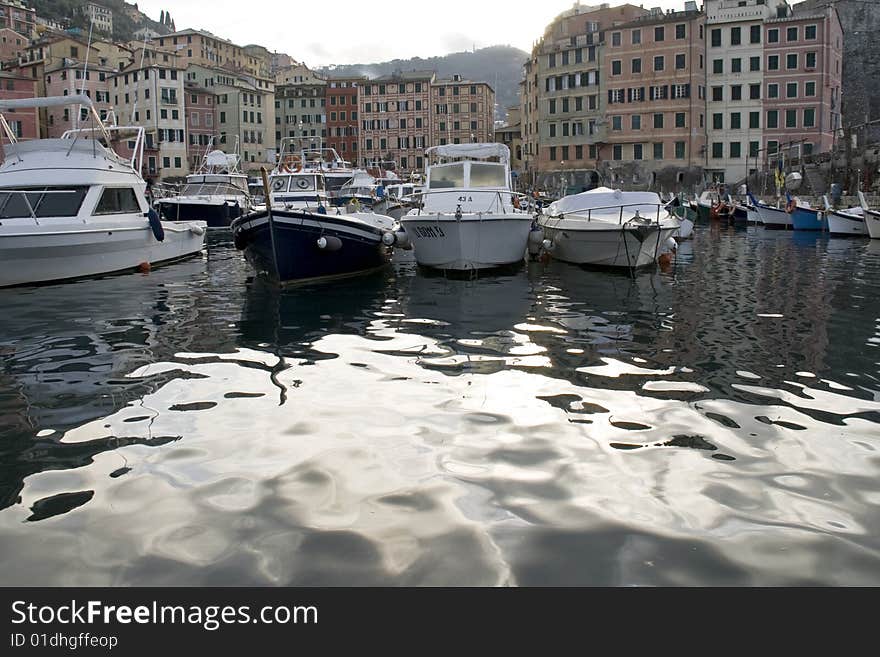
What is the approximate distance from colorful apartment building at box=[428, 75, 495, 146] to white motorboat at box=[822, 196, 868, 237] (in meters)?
74.4

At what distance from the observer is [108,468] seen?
5.80m

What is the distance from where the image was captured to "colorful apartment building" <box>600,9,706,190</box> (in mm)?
71000

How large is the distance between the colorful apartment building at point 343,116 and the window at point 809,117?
57.8 m

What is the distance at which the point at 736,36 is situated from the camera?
71.8m

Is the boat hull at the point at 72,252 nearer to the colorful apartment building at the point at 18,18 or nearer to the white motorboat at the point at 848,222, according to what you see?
the white motorboat at the point at 848,222

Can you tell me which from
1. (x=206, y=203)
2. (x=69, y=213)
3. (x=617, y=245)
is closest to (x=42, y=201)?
(x=69, y=213)

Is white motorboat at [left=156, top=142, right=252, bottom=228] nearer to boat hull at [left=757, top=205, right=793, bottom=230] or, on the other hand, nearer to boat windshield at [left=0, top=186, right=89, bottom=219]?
boat windshield at [left=0, top=186, right=89, bottom=219]

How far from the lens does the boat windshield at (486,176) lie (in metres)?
19.8

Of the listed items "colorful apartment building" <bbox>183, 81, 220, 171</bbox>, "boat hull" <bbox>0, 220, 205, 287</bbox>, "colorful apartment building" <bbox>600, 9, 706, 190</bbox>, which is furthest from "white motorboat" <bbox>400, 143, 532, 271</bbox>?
"colorful apartment building" <bbox>183, 81, 220, 171</bbox>

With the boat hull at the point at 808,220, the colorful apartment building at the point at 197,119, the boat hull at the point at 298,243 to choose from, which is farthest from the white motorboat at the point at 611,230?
the colorful apartment building at the point at 197,119

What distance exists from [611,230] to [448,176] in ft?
13.6

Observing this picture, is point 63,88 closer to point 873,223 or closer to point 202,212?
point 202,212
